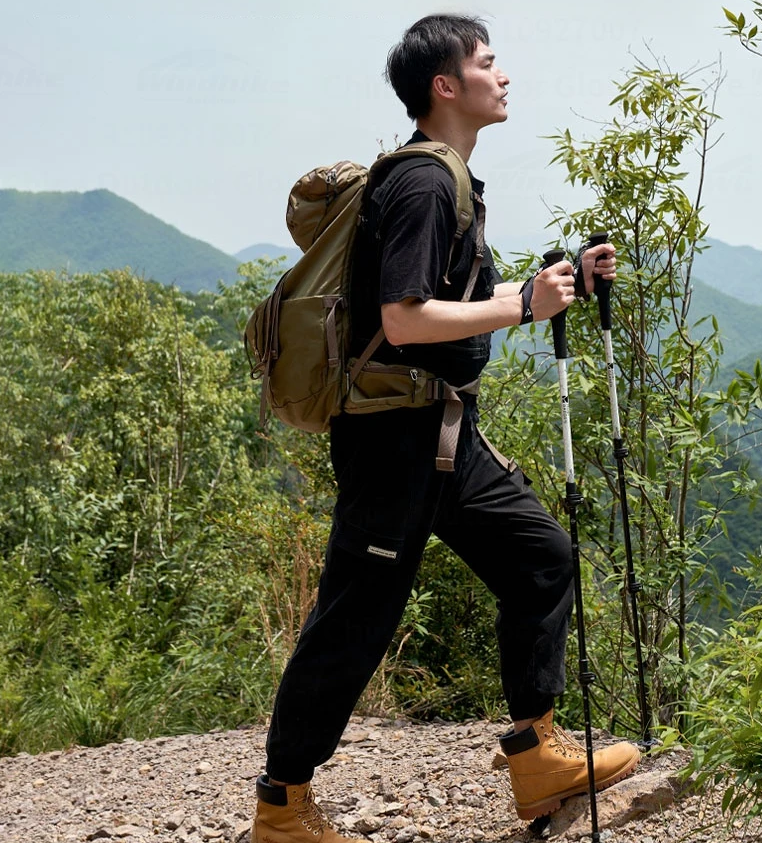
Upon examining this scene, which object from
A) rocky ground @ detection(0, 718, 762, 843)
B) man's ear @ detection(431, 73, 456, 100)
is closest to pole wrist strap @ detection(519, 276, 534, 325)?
man's ear @ detection(431, 73, 456, 100)

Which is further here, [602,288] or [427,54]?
[602,288]

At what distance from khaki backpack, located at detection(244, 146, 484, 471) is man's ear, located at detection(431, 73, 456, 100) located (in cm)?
17

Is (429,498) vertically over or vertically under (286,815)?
over

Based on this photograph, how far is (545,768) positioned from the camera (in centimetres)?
314

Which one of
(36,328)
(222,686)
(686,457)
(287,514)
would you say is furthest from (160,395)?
(686,457)

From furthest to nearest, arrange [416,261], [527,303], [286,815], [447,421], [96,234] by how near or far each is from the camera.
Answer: [96,234]
[286,815]
[447,421]
[527,303]
[416,261]

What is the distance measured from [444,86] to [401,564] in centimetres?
125

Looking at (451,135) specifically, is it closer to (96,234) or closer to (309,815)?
(309,815)

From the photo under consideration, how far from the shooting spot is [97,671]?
18.3 feet

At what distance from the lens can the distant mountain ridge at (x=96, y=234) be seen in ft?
532

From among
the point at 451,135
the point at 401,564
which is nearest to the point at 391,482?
the point at 401,564

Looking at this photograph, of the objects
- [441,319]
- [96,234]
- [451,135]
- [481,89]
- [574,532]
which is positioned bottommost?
[574,532]

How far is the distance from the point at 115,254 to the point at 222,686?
16100cm

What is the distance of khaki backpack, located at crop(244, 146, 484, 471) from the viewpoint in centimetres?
282
